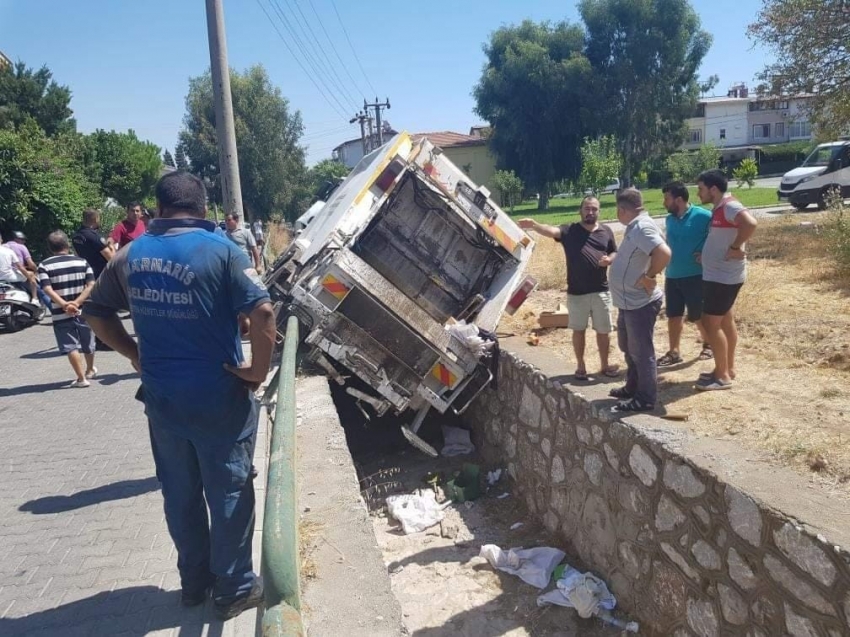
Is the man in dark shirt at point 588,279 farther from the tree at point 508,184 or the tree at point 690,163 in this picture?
the tree at point 690,163

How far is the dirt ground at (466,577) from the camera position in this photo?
170 inches

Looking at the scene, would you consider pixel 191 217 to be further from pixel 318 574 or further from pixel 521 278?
pixel 521 278

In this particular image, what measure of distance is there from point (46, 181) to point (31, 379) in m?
9.24

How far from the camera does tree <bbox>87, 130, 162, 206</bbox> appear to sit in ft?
76.3

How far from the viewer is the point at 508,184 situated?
130ft

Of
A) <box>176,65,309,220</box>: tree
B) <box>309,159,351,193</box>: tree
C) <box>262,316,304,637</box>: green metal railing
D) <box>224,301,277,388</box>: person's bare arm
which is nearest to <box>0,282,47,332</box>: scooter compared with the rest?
<box>224,301,277,388</box>: person's bare arm

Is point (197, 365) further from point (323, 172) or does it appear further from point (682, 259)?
point (323, 172)

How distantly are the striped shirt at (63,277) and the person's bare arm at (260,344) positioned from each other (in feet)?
16.5

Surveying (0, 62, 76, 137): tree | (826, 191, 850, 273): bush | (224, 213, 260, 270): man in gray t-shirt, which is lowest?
(826, 191, 850, 273): bush

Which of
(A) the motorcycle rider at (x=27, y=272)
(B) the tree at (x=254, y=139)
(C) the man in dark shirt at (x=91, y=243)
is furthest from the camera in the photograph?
(B) the tree at (x=254, y=139)

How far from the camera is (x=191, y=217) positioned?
2844 mm

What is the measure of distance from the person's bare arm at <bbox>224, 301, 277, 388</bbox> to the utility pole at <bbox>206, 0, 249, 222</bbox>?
8953mm

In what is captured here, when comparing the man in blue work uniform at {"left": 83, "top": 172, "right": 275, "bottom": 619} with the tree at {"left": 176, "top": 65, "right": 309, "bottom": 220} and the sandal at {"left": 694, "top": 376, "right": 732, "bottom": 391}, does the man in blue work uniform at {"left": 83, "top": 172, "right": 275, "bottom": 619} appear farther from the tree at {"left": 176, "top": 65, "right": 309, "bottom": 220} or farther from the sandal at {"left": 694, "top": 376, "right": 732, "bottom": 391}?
the tree at {"left": 176, "top": 65, "right": 309, "bottom": 220}

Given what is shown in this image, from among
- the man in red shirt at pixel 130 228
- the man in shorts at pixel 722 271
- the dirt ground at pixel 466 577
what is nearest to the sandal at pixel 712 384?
the man in shorts at pixel 722 271
